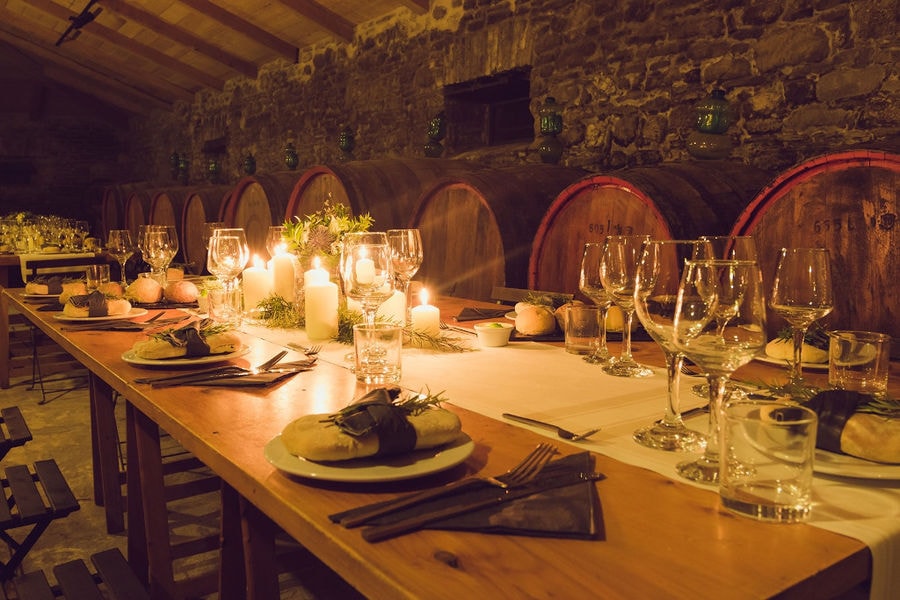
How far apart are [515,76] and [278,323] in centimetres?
310

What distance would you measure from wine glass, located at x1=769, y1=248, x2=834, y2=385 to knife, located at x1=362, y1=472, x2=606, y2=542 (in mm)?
517

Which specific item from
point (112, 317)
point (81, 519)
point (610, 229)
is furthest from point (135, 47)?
point (610, 229)

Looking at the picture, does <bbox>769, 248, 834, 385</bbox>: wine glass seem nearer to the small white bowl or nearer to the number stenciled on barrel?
the small white bowl

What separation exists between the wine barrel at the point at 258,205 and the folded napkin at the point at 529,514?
3.49 metres

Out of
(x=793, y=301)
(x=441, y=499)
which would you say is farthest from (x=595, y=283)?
(x=441, y=499)

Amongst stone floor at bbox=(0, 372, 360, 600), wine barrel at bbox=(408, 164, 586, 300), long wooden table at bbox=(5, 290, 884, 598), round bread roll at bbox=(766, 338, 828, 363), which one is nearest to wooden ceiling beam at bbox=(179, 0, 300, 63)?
stone floor at bbox=(0, 372, 360, 600)

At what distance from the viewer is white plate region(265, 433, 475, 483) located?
2.76ft

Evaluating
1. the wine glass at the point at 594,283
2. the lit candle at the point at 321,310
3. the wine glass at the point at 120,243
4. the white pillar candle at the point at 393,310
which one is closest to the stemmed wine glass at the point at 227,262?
the lit candle at the point at 321,310

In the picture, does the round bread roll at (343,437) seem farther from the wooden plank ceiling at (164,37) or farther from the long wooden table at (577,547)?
the wooden plank ceiling at (164,37)

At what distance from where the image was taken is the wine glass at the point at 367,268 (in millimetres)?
1488

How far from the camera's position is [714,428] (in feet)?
3.02

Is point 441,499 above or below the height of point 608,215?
below

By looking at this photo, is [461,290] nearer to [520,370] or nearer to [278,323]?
[278,323]

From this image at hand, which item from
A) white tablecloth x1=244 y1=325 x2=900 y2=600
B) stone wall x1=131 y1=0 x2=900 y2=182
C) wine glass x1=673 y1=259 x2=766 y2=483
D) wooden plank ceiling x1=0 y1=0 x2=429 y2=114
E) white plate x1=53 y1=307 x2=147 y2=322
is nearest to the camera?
white tablecloth x1=244 y1=325 x2=900 y2=600
